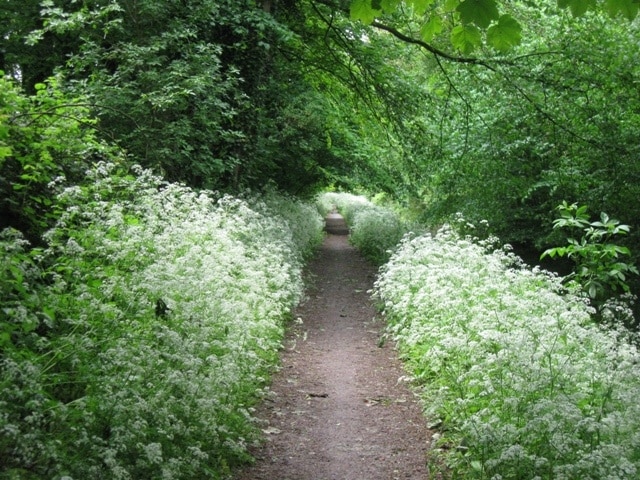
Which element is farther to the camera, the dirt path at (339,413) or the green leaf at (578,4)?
the dirt path at (339,413)

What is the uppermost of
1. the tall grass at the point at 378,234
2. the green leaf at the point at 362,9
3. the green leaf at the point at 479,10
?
the green leaf at the point at 362,9

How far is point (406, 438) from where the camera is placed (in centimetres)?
617

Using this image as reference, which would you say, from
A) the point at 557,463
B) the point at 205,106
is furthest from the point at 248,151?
the point at 557,463

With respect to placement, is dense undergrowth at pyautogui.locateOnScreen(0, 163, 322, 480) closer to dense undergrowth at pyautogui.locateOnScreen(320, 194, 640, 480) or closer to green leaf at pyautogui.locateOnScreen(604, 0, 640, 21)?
dense undergrowth at pyautogui.locateOnScreen(320, 194, 640, 480)

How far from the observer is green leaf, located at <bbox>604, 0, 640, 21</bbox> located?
310 cm

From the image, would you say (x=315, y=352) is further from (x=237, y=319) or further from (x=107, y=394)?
(x=107, y=394)

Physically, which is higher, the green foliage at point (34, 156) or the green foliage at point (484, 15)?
the green foliage at point (484, 15)

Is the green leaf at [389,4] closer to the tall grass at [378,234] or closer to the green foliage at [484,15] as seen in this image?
the green foliage at [484,15]

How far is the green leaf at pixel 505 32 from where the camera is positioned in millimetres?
3250

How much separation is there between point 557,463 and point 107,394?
3.14 meters

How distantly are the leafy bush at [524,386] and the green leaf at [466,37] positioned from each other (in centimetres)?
258

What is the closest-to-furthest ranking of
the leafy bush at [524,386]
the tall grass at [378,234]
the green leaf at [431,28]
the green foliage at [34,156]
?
1. the green leaf at [431,28]
2. the leafy bush at [524,386]
3. the green foliage at [34,156]
4. the tall grass at [378,234]

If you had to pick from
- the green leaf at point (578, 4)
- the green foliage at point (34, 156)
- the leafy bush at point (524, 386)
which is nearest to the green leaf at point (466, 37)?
the green leaf at point (578, 4)

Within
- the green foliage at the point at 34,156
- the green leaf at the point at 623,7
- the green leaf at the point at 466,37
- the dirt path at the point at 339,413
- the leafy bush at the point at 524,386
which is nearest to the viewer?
the green leaf at the point at 623,7
